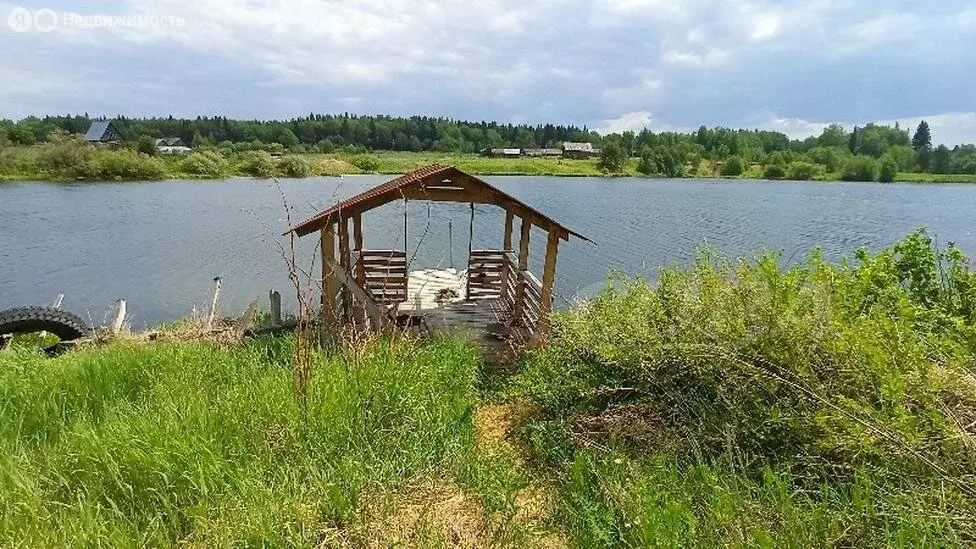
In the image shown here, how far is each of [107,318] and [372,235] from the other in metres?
13.8

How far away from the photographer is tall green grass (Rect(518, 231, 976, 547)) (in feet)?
12.6

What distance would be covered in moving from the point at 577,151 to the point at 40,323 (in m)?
120

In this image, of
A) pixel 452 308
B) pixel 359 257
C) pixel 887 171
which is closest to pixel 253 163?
pixel 359 257

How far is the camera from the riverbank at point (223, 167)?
188ft

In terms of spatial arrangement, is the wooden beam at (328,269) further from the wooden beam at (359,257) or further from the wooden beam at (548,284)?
the wooden beam at (548,284)

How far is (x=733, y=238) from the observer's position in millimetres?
30688

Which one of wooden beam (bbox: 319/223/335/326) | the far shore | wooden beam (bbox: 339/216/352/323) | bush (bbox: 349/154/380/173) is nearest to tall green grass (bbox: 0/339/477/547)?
wooden beam (bbox: 319/223/335/326)

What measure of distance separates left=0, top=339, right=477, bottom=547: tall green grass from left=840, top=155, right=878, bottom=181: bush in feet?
338

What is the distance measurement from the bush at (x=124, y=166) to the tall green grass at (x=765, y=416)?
66035 mm

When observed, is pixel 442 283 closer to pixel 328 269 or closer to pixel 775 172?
pixel 328 269

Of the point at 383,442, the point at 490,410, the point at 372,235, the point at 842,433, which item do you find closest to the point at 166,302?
the point at 372,235

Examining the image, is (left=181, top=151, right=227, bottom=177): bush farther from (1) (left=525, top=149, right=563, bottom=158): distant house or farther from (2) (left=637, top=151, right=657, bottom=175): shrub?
(1) (left=525, top=149, right=563, bottom=158): distant house

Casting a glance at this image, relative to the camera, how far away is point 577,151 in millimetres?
124625

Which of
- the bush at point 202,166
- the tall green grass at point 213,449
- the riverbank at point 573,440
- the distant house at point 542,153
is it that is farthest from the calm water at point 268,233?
the distant house at point 542,153
